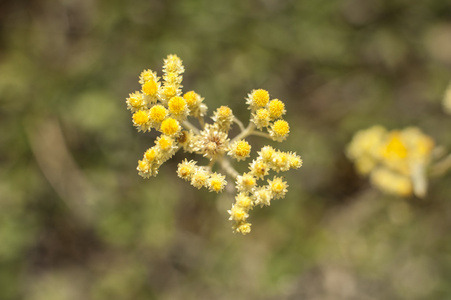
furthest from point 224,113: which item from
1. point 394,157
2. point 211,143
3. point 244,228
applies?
point 394,157

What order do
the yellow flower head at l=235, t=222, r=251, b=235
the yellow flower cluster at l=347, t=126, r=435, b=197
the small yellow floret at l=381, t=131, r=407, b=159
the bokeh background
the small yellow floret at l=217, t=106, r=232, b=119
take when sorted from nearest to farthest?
the yellow flower head at l=235, t=222, r=251, b=235 < the small yellow floret at l=217, t=106, r=232, b=119 < the yellow flower cluster at l=347, t=126, r=435, b=197 < the small yellow floret at l=381, t=131, r=407, b=159 < the bokeh background

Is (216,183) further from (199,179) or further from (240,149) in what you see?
(240,149)

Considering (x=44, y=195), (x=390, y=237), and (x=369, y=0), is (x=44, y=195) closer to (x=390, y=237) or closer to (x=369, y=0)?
(x=390, y=237)

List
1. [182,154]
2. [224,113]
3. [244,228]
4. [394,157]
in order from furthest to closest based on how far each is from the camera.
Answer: [182,154] → [394,157] → [224,113] → [244,228]

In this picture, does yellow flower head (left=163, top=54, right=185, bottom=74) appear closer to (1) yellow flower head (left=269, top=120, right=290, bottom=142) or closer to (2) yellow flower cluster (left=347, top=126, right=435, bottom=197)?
(1) yellow flower head (left=269, top=120, right=290, bottom=142)

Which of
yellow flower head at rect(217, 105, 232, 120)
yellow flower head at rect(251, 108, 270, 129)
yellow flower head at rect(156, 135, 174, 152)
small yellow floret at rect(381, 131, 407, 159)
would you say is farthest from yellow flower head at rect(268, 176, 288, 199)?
Answer: small yellow floret at rect(381, 131, 407, 159)
